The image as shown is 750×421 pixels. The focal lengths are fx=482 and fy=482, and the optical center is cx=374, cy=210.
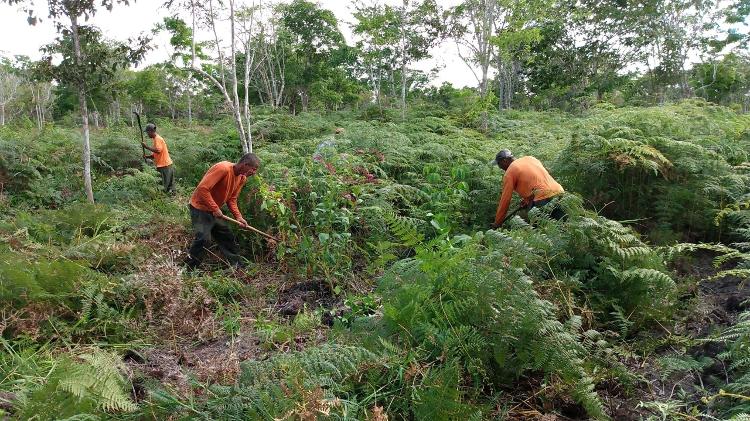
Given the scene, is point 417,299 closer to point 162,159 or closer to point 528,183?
point 528,183

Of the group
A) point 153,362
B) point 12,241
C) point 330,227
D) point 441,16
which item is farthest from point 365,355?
point 441,16

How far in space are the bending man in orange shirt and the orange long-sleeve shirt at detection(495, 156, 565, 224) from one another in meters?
2.90

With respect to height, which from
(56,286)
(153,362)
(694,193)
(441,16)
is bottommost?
(153,362)

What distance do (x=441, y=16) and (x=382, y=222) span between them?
15649mm

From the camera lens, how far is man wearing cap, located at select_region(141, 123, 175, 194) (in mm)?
9906

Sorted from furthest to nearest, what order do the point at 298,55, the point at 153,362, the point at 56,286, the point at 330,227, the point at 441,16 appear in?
the point at 298,55 < the point at 441,16 < the point at 330,227 < the point at 56,286 < the point at 153,362

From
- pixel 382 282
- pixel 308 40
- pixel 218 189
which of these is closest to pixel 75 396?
pixel 382 282

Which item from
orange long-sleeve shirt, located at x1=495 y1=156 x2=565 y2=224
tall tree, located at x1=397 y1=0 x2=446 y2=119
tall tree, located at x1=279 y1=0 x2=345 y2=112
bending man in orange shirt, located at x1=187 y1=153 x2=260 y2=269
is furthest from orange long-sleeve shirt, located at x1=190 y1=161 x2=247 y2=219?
tall tree, located at x1=279 y1=0 x2=345 y2=112

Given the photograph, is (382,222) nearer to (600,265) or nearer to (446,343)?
(600,265)

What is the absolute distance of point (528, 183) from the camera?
17.4 feet

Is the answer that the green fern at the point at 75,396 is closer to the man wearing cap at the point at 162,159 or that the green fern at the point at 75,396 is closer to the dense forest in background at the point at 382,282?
the dense forest in background at the point at 382,282

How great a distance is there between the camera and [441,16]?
19.1m

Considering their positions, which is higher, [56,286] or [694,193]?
[694,193]

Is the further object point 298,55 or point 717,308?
point 298,55
